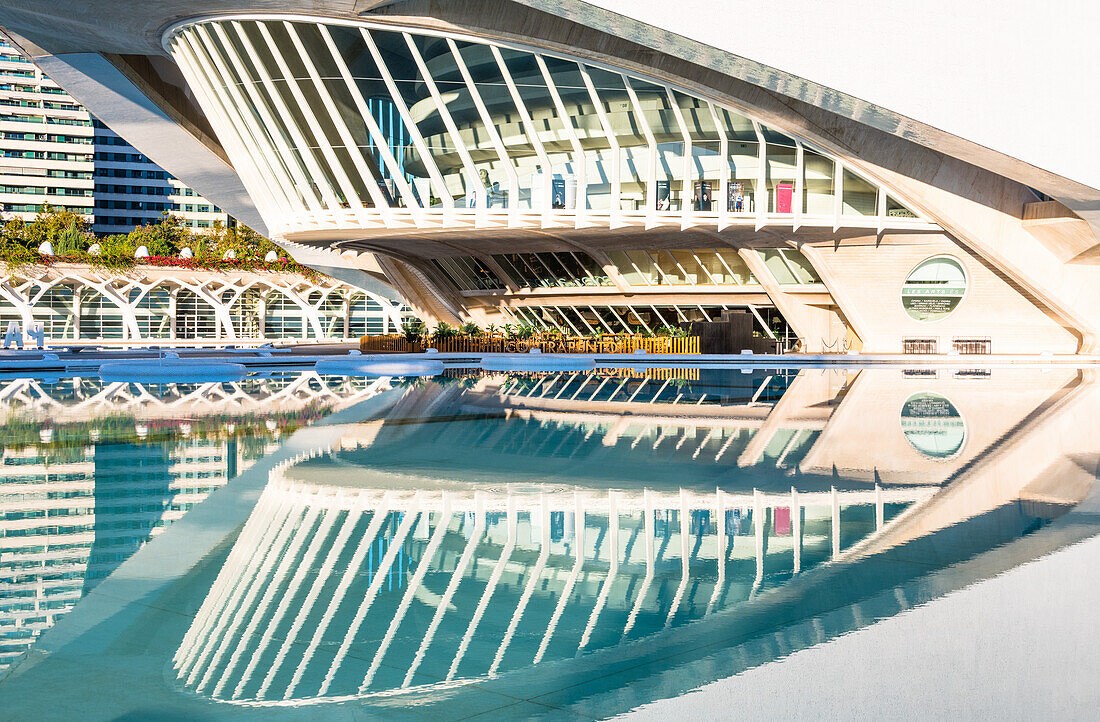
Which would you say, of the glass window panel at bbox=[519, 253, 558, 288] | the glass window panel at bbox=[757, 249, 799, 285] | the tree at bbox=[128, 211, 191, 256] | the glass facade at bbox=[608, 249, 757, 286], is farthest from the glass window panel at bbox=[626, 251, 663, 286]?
the tree at bbox=[128, 211, 191, 256]

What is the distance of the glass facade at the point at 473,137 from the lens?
26.6 metres

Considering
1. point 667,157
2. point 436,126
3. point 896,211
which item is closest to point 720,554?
point 436,126

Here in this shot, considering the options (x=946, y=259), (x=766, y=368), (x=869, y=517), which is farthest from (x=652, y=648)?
(x=946, y=259)

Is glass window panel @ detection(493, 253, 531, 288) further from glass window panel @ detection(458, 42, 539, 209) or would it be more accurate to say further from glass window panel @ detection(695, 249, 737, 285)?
glass window panel @ detection(458, 42, 539, 209)

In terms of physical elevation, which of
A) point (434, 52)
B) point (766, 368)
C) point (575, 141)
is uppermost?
point (434, 52)

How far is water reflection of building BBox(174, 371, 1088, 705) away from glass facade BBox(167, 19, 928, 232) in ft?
57.2

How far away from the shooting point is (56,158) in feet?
351

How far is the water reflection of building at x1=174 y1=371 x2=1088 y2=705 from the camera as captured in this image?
385 cm

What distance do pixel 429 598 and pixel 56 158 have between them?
382 ft

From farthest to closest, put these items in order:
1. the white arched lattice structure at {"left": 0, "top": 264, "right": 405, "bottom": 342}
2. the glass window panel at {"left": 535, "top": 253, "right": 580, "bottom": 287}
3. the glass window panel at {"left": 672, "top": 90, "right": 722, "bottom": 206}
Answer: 1. the white arched lattice structure at {"left": 0, "top": 264, "right": 405, "bottom": 342}
2. the glass window panel at {"left": 535, "top": 253, "right": 580, "bottom": 287}
3. the glass window panel at {"left": 672, "top": 90, "right": 722, "bottom": 206}

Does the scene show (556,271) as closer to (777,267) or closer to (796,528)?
(777,267)

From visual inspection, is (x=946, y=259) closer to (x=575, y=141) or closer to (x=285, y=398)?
(x=575, y=141)

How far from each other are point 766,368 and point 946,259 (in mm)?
8581

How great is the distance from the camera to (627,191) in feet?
97.2
